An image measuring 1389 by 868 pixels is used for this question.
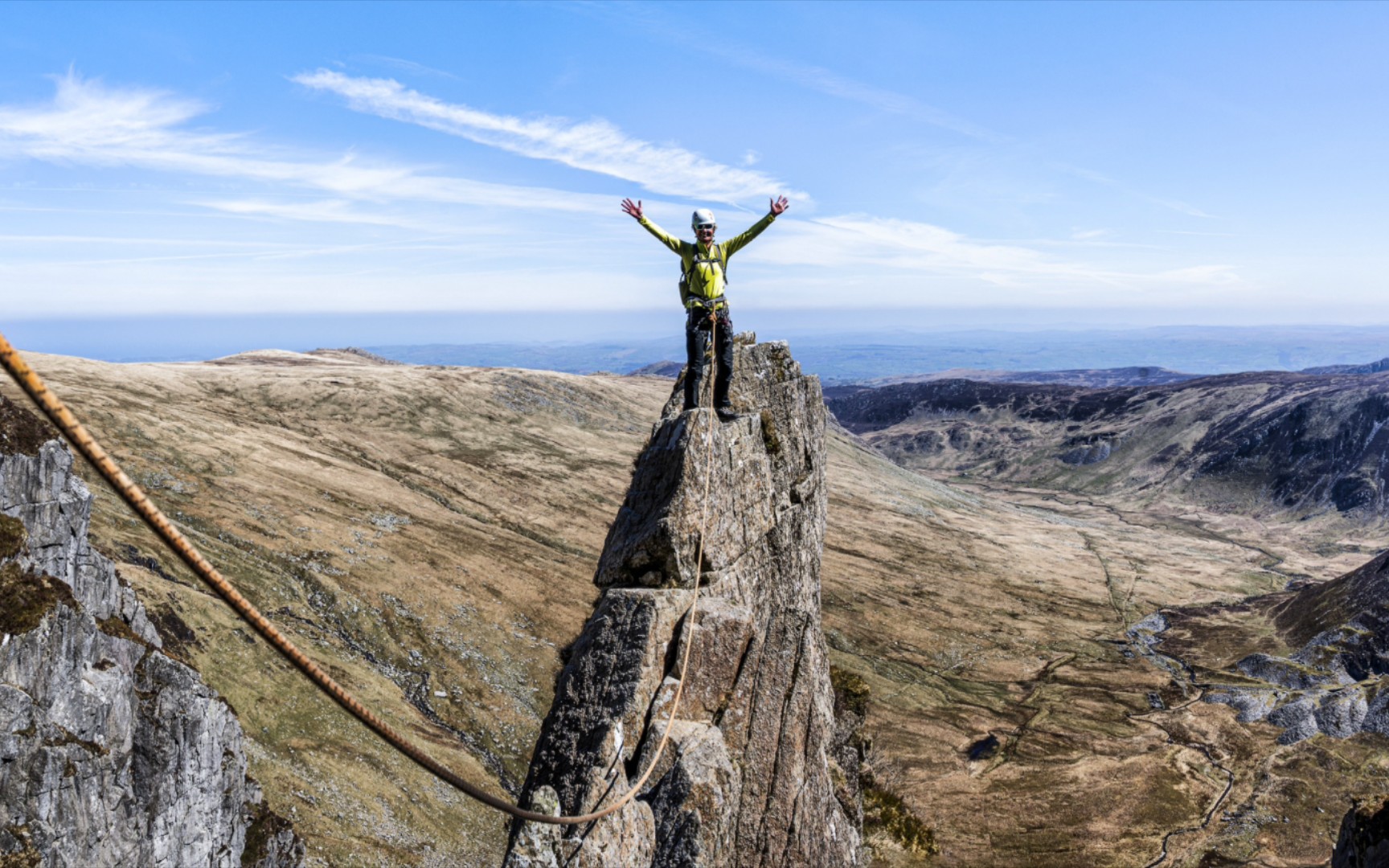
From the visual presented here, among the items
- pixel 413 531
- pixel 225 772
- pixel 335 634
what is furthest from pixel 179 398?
pixel 225 772

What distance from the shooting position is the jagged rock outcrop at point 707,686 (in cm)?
1686

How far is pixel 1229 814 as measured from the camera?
7000cm

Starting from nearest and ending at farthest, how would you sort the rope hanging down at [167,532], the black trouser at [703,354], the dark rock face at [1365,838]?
the rope hanging down at [167,532], the black trouser at [703,354], the dark rock face at [1365,838]

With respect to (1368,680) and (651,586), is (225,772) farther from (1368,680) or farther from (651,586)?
(1368,680)

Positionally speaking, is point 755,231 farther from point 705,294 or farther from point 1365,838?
point 1365,838

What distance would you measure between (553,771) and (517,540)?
11283cm

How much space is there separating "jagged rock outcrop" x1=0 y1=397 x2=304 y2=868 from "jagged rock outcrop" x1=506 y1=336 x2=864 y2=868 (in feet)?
124

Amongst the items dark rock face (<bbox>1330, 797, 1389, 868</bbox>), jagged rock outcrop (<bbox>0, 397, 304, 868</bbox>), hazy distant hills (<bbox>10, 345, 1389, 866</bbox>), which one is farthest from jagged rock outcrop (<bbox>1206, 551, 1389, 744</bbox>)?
jagged rock outcrop (<bbox>0, 397, 304, 868</bbox>)

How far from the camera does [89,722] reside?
42.4 m

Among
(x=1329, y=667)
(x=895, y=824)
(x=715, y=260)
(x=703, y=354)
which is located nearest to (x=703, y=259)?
(x=715, y=260)

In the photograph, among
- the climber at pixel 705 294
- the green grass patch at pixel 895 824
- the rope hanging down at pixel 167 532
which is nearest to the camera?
the rope hanging down at pixel 167 532

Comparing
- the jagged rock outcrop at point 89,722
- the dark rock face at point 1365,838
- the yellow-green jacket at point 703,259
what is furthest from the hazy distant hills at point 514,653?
the yellow-green jacket at point 703,259

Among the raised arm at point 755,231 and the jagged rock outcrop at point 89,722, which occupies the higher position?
the raised arm at point 755,231

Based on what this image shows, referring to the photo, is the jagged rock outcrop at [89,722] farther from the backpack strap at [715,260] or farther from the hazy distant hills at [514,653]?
the backpack strap at [715,260]
